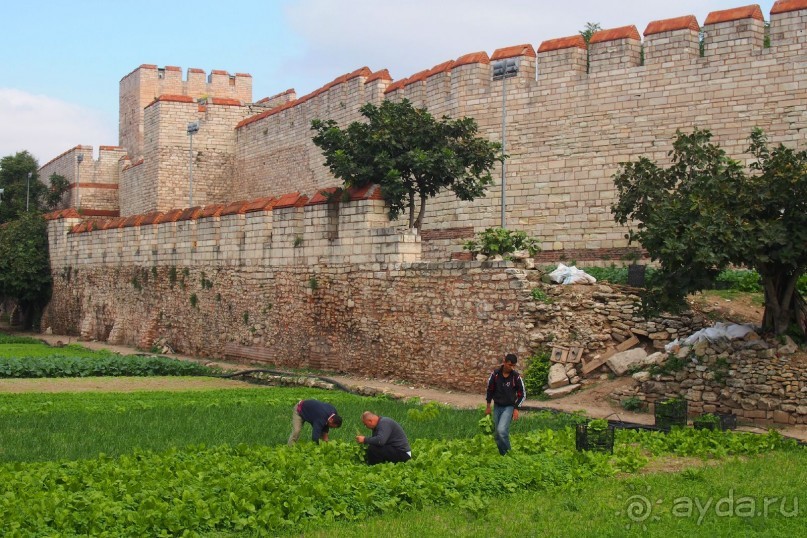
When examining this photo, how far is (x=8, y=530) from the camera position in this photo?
7.11 meters

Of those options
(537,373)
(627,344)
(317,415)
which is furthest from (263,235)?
(317,415)

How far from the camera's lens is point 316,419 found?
1073 centimetres

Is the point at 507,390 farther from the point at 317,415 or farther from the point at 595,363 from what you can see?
the point at 595,363

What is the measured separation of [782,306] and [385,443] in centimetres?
708

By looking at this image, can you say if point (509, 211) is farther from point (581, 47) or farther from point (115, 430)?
point (115, 430)

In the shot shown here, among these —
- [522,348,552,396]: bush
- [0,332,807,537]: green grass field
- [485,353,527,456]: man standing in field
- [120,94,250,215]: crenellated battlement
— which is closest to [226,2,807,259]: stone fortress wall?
[522,348,552,396]: bush

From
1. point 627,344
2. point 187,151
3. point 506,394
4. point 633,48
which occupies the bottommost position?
point 506,394

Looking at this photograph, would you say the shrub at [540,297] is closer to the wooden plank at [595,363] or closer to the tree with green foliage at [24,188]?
the wooden plank at [595,363]

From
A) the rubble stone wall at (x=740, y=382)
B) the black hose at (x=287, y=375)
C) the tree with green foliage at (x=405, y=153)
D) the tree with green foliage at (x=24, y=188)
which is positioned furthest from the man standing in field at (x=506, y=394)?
the tree with green foliage at (x=24, y=188)

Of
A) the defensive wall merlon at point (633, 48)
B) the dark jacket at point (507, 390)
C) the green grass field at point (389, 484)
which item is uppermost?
the defensive wall merlon at point (633, 48)

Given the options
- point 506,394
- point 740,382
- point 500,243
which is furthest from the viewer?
point 500,243

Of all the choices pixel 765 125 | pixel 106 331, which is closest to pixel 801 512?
pixel 765 125

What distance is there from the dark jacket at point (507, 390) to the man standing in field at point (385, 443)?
164 centimetres

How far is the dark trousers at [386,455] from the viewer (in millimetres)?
9727
